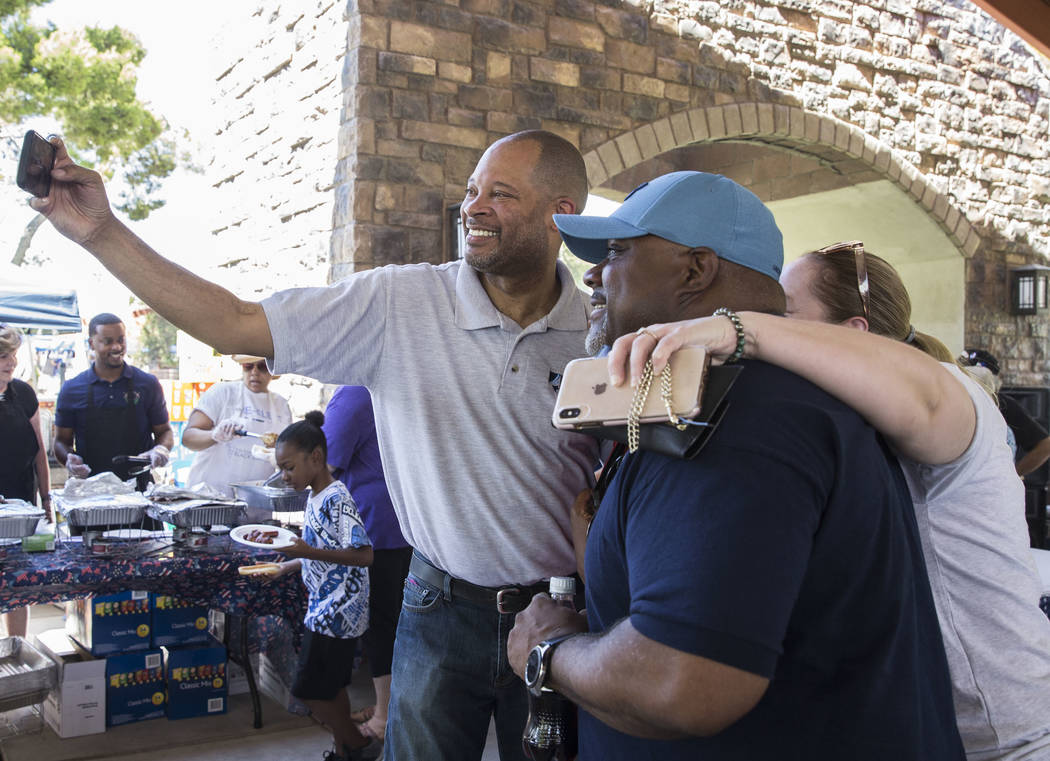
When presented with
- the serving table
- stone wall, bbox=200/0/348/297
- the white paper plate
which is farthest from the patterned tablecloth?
stone wall, bbox=200/0/348/297

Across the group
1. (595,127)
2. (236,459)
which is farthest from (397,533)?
(595,127)

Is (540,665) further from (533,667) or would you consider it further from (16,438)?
(16,438)

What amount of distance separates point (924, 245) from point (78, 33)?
1447 cm

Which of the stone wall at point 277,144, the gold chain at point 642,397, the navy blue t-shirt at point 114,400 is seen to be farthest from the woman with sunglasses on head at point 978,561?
the stone wall at point 277,144

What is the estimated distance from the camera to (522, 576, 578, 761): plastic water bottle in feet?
4.24

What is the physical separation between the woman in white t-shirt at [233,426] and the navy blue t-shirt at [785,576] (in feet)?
13.8

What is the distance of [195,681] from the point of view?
13.6ft

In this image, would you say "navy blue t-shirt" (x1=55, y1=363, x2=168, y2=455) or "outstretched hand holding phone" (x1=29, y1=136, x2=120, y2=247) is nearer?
"outstretched hand holding phone" (x1=29, y1=136, x2=120, y2=247)

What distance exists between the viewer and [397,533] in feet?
12.8

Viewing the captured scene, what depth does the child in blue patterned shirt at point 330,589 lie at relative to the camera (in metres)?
3.46

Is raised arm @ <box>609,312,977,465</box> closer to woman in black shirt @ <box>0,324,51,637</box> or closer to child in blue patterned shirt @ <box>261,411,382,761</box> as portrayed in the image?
child in blue patterned shirt @ <box>261,411,382,761</box>

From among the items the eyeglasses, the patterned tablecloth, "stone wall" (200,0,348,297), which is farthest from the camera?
"stone wall" (200,0,348,297)

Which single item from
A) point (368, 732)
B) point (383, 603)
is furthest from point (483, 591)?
point (368, 732)

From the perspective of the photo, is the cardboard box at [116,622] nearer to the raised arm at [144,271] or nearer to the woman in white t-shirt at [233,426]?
the woman in white t-shirt at [233,426]
